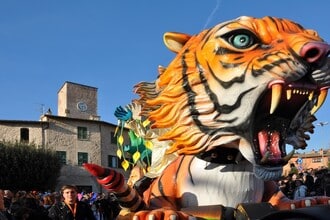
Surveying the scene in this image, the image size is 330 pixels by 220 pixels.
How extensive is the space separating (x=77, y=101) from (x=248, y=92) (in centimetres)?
3688

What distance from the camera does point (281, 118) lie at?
2.50m

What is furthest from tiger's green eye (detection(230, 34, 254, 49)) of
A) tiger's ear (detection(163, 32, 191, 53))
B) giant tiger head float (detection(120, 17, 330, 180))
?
tiger's ear (detection(163, 32, 191, 53))

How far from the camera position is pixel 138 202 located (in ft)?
8.45

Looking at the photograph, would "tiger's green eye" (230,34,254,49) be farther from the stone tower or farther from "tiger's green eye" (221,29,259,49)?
the stone tower

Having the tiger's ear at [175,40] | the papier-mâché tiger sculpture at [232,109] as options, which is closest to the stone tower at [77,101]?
the tiger's ear at [175,40]

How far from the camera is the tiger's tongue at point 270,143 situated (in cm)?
243

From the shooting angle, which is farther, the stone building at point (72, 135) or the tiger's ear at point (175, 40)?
the stone building at point (72, 135)

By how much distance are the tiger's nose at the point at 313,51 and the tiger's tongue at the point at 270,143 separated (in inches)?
16.8

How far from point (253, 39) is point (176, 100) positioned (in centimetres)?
52

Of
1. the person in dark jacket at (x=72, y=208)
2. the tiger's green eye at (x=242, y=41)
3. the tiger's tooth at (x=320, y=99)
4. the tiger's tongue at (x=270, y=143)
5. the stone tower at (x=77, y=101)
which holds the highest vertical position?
the stone tower at (x=77, y=101)

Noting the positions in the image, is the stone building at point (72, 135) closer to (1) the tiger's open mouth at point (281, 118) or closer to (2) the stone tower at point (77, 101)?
(2) the stone tower at point (77, 101)

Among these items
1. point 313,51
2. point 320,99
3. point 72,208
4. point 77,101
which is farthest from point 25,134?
point 313,51

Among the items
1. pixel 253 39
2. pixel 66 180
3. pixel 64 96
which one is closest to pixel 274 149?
pixel 253 39

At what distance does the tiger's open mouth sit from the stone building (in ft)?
104
